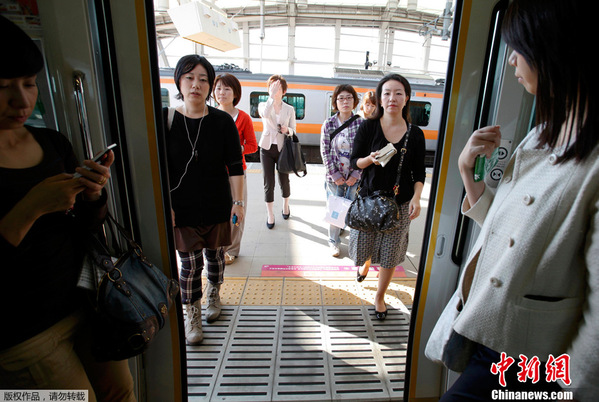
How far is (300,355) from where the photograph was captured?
223 centimetres

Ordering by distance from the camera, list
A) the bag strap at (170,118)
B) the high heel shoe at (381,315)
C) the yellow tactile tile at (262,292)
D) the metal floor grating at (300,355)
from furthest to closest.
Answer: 1. the yellow tactile tile at (262,292)
2. the high heel shoe at (381,315)
3. the bag strap at (170,118)
4. the metal floor grating at (300,355)

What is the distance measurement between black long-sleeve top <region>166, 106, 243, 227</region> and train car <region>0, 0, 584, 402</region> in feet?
1.98

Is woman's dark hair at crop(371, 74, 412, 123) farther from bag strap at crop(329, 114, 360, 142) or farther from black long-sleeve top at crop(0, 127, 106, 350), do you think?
black long-sleeve top at crop(0, 127, 106, 350)

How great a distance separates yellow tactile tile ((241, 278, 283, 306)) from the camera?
2846mm

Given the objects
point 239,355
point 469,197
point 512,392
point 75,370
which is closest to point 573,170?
point 469,197

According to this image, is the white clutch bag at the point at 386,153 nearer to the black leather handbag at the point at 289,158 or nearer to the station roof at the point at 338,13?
the black leather handbag at the point at 289,158

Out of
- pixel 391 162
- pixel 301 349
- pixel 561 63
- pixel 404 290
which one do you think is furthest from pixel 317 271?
pixel 561 63

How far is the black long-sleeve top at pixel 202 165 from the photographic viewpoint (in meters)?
2.06

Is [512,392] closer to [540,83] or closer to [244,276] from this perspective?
[540,83]

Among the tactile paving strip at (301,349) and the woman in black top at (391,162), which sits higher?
the woman in black top at (391,162)

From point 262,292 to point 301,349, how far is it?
2.70ft

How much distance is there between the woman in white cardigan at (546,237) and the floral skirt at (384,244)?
1.46m

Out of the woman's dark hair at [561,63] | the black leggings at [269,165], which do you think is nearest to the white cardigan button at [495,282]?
the woman's dark hair at [561,63]

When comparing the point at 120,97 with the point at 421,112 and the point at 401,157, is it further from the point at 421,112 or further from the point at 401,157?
the point at 421,112
